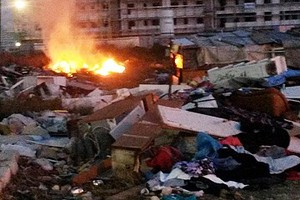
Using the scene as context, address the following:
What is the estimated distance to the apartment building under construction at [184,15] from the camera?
1476 inches

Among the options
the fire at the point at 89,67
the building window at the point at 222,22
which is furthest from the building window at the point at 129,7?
the fire at the point at 89,67

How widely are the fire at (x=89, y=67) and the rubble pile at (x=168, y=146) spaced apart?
11.2 m

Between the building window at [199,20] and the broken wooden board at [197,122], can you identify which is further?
the building window at [199,20]

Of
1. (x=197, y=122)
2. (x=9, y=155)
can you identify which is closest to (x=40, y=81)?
(x=9, y=155)

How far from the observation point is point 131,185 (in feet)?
31.4

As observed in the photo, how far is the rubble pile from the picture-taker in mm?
9195

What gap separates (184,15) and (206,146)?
29187 mm

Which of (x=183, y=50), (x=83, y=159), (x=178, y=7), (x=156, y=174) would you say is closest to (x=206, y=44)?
(x=183, y=50)

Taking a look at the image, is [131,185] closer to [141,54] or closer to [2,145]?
[2,145]

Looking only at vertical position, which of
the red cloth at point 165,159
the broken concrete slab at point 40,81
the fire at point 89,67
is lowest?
the fire at point 89,67

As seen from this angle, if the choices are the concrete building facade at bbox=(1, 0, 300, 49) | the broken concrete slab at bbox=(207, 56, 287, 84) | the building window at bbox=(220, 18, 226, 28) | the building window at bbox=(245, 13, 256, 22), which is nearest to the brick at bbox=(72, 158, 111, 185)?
the broken concrete slab at bbox=(207, 56, 287, 84)

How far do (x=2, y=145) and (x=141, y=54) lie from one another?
18118 mm

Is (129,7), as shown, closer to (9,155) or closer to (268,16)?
(268,16)

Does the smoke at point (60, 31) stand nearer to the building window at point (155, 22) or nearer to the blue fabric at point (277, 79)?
the building window at point (155, 22)
